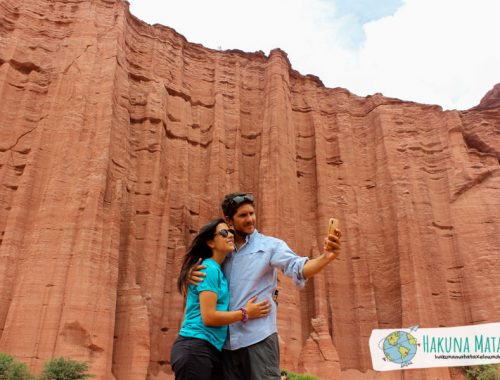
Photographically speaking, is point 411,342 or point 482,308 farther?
point 482,308

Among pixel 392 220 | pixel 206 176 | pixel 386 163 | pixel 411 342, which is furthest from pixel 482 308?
pixel 206 176

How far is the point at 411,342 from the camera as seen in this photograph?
13.8 meters

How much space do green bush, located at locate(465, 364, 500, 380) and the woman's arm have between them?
17239 millimetres

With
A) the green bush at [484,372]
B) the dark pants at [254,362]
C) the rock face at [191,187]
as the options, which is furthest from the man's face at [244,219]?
the green bush at [484,372]

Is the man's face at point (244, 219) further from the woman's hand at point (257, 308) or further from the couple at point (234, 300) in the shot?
the woman's hand at point (257, 308)

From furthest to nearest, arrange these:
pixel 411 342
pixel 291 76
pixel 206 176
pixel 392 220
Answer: pixel 291 76
pixel 392 220
pixel 206 176
pixel 411 342

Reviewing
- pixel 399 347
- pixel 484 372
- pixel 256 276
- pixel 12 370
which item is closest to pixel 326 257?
pixel 256 276

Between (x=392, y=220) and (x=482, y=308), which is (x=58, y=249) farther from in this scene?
(x=482, y=308)

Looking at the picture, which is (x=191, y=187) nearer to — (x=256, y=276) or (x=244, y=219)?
(x=244, y=219)

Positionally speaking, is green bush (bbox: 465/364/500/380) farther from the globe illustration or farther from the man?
the man

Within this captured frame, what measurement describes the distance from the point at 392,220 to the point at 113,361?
15814 mm

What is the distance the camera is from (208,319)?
9.00 ft

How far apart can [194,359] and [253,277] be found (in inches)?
23.4

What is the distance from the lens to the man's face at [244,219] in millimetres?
3143
